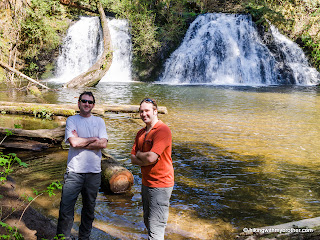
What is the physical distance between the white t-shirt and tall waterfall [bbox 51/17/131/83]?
2514 centimetres

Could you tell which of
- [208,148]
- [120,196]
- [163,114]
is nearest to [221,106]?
[163,114]

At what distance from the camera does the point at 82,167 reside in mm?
3688

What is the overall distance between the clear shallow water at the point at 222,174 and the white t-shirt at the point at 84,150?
1.08 metres

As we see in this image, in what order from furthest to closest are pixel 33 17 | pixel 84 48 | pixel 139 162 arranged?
pixel 84 48 < pixel 33 17 < pixel 139 162

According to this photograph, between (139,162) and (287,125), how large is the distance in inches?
369

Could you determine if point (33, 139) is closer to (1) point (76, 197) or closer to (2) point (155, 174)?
(1) point (76, 197)

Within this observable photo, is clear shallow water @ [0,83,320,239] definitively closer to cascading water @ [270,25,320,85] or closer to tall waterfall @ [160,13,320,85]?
tall waterfall @ [160,13,320,85]

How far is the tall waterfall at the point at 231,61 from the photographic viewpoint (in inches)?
1151

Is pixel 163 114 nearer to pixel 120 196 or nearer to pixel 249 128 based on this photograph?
Answer: pixel 249 128

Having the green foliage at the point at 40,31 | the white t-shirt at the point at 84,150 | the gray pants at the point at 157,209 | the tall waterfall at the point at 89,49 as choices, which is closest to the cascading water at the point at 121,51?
the tall waterfall at the point at 89,49

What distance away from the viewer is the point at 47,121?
1077cm

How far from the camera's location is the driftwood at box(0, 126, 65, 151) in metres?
7.23

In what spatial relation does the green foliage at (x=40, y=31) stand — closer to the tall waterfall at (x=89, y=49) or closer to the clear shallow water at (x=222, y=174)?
the tall waterfall at (x=89, y=49)

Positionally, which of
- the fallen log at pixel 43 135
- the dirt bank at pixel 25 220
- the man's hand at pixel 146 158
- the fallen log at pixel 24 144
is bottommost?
the dirt bank at pixel 25 220
